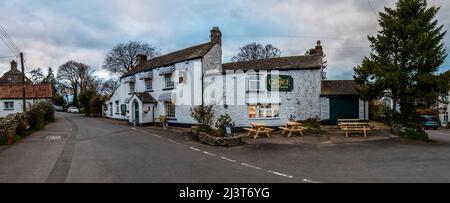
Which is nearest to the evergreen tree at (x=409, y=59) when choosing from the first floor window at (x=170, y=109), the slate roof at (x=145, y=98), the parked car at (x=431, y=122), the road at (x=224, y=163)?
the road at (x=224, y=163)

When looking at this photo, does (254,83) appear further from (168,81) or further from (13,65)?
(13,65)

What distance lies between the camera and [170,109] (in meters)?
28.6

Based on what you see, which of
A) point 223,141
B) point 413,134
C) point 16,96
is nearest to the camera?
point 223,141

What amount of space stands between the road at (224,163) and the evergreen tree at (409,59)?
12.3 ft

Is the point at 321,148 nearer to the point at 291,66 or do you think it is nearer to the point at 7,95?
the point at 291,66

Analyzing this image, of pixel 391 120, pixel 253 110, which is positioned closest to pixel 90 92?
pixel 253 110

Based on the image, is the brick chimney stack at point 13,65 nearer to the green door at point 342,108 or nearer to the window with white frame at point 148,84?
the window with white frame at point 148,84

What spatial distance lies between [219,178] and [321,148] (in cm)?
753

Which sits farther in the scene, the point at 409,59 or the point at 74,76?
the point at 74,76

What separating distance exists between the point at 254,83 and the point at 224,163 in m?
13.2

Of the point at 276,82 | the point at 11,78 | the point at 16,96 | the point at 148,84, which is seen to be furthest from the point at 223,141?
the point at 11,78

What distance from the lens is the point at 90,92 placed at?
175ft

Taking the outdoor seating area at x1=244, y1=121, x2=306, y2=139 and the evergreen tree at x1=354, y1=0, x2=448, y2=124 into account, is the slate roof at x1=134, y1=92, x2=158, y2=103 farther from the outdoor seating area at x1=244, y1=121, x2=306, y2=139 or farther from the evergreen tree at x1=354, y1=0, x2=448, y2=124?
the evergreen tree at x1=354, y1=0, x2=448, y2=124

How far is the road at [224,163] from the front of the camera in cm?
880
